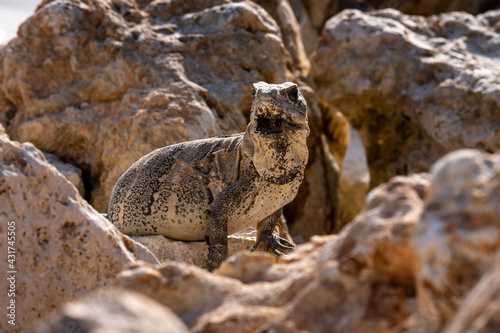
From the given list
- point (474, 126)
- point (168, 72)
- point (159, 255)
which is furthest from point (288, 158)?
point (474, 126)

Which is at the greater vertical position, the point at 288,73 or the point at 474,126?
the point at 288,73

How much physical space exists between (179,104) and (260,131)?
2897 mm

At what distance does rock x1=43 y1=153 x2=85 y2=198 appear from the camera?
805cm

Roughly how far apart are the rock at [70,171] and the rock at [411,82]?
3562 millimetres

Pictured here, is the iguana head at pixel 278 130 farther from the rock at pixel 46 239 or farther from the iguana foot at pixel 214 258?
the rock at pixel 46 239

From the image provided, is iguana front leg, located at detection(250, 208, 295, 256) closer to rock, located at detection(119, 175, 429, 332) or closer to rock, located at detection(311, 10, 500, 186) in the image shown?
rock, located at detection(119, 175, 429, 332)

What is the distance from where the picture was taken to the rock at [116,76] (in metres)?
8.05

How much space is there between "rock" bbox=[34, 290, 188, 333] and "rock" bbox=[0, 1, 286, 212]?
6040 millimetres

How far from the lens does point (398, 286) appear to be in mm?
2240

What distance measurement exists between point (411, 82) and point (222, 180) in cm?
462

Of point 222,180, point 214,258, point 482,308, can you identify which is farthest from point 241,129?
point 482,308

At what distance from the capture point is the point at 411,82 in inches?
365

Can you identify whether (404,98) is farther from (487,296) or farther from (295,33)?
(487,296)

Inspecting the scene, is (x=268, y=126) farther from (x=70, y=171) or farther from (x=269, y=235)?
(x=70, y=171)
